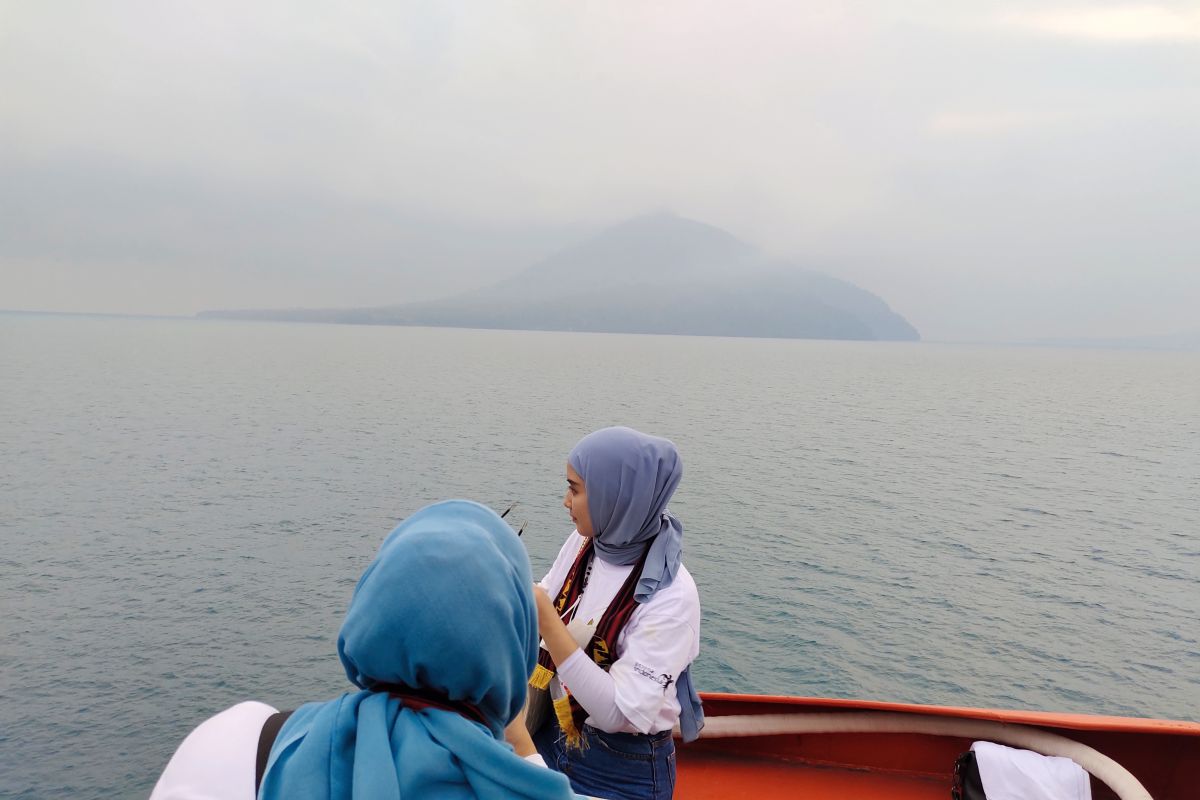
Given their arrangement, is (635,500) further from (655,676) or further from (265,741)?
(265,741)

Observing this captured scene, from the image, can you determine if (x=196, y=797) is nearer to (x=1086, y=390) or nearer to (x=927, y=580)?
(x=927, y=580)

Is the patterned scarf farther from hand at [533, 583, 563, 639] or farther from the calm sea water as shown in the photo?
the calm sea water

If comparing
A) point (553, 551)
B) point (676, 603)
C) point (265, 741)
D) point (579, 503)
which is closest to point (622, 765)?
point (676, 603)

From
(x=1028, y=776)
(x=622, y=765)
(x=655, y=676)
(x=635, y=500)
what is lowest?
(x=1028, y=776)

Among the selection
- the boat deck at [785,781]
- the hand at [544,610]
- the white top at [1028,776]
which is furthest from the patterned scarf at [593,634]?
the white top at [1028,776]

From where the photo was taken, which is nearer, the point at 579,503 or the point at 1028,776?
the point at 579,503

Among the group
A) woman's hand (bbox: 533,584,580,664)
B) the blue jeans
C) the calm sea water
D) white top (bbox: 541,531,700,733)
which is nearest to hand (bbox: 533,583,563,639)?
woman's hand (bbox: 533,584,580,664)

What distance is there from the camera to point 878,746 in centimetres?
504

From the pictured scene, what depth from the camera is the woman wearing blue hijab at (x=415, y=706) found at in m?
1.32

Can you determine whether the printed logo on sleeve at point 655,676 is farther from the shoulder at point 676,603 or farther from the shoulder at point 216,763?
the shoulder at point 216,763

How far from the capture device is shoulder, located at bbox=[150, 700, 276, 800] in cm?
141

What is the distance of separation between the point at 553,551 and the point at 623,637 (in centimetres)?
1521

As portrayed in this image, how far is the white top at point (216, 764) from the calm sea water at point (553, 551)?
394 inches

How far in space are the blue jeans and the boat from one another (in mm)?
1840
